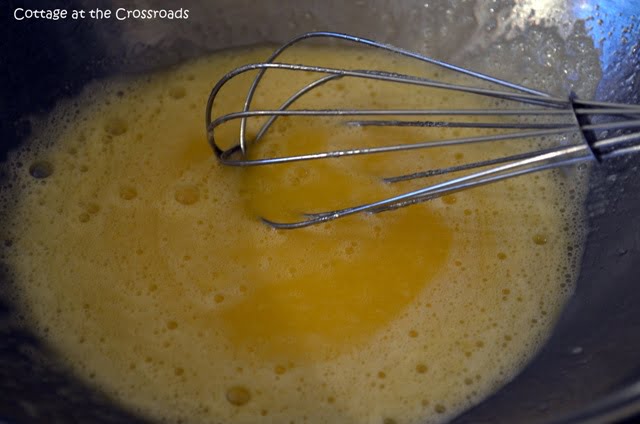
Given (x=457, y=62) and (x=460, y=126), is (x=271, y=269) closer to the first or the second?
(x=460, y=126)

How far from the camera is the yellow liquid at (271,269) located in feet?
2.86

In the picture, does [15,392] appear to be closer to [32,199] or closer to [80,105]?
[32,199]

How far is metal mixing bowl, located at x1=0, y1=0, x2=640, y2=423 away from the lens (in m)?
0.78

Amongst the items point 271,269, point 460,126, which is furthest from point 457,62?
point 271,269

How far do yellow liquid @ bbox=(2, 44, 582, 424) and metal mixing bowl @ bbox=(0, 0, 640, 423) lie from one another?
0.03 metres

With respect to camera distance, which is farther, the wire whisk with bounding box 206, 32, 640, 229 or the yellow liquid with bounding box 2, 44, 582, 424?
the yellow liquid with bounding box 2, 44, 582, 424

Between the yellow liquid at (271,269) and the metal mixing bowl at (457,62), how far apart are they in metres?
0.03

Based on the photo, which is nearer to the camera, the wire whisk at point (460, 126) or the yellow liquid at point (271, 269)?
the wire whisk at point (460, 126)

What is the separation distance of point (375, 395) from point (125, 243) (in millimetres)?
427

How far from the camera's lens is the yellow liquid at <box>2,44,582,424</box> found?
87 centimetres

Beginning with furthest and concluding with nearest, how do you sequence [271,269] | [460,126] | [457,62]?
[457,62]
[271,269]
[460,126]

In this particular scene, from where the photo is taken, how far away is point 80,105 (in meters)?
1.14

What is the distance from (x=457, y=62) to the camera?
3.96 feet

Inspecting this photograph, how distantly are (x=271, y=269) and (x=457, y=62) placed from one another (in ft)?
1.73
